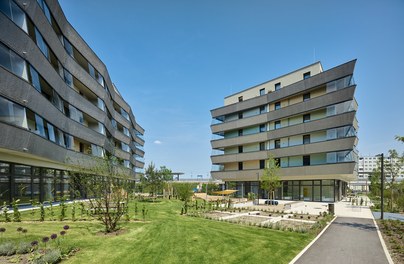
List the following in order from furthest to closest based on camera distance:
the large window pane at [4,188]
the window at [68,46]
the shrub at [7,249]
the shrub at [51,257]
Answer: the window at [68,46], the large window pane at [4,188], the shrub at [7,249], the shrub at [51,257]

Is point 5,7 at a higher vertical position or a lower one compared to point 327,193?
higher

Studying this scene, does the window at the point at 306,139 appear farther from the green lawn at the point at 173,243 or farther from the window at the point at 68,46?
the window at the point at 68,46

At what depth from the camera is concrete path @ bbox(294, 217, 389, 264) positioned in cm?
991

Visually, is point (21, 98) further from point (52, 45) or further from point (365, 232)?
point (365, 232)

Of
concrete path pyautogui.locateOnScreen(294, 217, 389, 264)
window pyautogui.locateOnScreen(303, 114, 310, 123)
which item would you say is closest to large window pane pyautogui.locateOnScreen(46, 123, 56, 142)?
concrete path pyautogui.locateOnScreen(294, 217, 389, 264)

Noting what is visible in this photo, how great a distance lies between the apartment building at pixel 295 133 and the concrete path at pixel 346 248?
21321 millimetres

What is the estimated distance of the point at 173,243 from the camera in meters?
11.3

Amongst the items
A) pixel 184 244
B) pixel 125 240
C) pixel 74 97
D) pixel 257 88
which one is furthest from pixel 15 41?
pixel 257 88

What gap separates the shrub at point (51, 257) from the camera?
8.23 metres

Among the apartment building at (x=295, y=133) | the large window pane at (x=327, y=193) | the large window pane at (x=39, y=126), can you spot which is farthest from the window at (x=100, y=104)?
the large window pane at (x=327, y=193)

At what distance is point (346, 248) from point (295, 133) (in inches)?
1192

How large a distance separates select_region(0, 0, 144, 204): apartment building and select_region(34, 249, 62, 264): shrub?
6.32 metres

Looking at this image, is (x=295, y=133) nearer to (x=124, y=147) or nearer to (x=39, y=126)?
(x=39, y=126)

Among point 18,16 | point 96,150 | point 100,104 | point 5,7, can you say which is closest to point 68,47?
point 100,104
